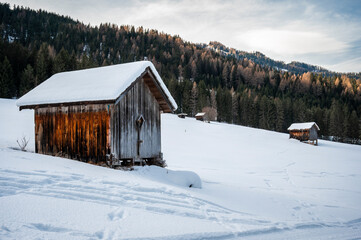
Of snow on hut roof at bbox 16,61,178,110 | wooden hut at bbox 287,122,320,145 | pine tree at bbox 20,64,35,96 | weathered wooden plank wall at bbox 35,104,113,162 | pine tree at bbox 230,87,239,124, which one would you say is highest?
pine tree at bbox 20,64,35,96

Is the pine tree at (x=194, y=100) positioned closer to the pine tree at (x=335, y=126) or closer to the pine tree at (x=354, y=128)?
the pine tree at (x=335, y=126)

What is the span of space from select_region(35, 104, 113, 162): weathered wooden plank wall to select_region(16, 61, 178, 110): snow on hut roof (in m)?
0.62

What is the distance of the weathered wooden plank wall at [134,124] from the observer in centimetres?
1206

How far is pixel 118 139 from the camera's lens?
12039mm

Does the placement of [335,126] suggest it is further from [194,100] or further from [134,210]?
[134,210]

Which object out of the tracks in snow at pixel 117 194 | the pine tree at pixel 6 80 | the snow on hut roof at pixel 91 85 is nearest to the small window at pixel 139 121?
the snow on hut roof at pixel 91 85

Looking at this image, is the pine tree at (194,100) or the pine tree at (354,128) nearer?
the pine tree at (354,128)

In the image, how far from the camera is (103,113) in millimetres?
11898

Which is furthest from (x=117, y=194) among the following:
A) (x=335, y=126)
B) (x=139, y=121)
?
(x=335, y=126)

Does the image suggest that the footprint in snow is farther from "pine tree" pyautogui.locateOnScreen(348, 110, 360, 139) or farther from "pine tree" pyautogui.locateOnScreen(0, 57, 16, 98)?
"pine tree" pyautogui.locateOnScreen(348, 110, 360, 139)

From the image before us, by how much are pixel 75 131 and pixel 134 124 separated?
9.82 feet

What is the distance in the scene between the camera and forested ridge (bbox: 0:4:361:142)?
71.2m

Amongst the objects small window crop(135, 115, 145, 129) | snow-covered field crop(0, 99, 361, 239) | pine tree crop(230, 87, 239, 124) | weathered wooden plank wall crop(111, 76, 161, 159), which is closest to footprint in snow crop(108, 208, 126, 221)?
snow-covered field crop(0, 99, 361, 239)

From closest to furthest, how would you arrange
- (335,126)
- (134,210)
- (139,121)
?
(134,210), (139,121), (335,126)
